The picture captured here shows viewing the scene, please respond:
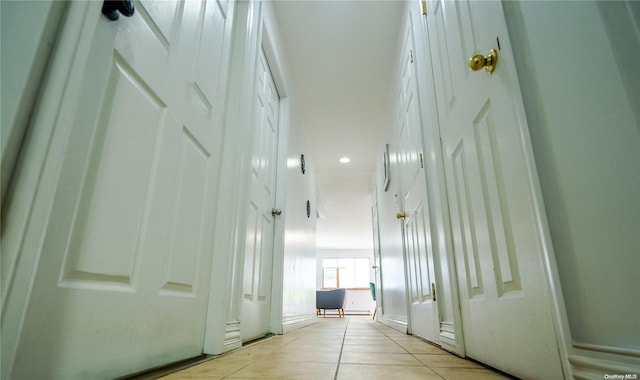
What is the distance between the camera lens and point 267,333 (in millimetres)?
2277

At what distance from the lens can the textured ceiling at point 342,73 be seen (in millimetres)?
2625

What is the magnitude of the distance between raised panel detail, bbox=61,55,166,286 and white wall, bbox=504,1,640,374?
3.40 feet

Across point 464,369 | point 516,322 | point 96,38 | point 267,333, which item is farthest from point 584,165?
point 267,333

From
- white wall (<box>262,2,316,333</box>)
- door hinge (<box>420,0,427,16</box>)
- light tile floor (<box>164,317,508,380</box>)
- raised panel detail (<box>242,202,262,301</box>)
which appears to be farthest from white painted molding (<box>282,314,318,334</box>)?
door hinge (<box>420,0,427,16</box>)

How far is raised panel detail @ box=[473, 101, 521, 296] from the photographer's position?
94 cm

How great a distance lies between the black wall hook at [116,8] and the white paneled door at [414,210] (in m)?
1.66

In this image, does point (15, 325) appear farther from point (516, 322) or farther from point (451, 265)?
point (451, 265)

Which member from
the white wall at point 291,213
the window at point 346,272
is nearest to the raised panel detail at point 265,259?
the white wall at point 291,213

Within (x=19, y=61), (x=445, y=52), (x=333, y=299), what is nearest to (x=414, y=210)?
(x=445, y=52)

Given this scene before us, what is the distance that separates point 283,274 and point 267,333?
1.51ft

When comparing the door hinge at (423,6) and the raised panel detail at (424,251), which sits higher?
the door hinge at (423,6)

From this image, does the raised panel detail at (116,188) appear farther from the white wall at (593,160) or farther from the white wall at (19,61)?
the white wall at (593,160)

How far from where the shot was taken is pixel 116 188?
2.62ft

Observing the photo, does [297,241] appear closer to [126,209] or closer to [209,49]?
[209,49]
